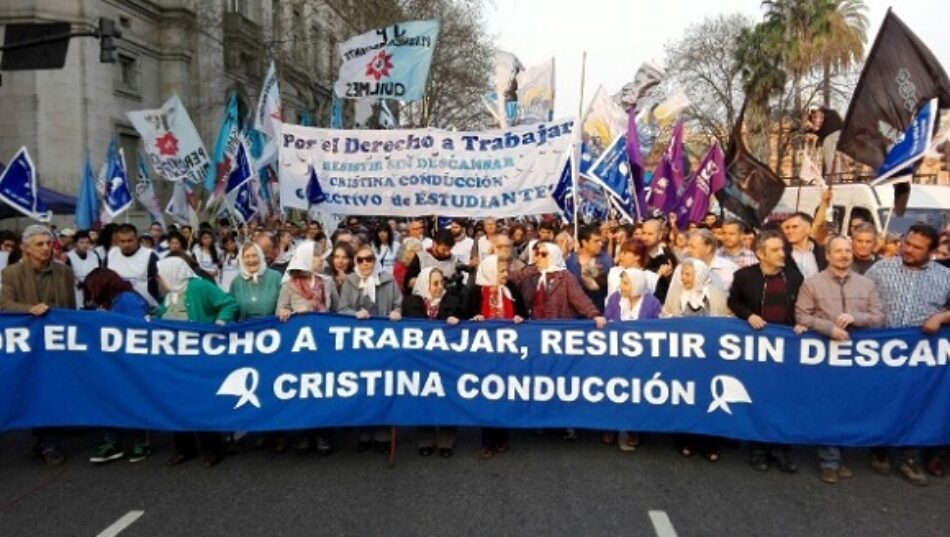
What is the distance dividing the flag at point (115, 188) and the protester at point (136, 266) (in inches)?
205

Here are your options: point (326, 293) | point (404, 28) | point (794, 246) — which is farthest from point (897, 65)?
point (404, 28)

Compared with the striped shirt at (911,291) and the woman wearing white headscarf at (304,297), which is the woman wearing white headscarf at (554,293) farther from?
the striped shirt at (911,291)

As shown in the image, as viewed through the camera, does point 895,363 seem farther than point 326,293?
No

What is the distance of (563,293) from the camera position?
20.0 ft

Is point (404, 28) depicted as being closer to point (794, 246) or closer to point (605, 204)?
point (605, 204)

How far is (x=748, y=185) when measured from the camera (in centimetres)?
878

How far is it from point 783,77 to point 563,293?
1424 inches

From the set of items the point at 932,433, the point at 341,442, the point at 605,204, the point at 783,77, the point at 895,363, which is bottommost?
the point at 341,442

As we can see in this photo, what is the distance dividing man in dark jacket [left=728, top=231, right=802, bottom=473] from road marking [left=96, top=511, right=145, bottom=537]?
422cm

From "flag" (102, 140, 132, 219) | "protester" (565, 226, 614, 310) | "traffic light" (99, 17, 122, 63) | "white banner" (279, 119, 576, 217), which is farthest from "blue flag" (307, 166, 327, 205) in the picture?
"traffic light" (99, 17, 122, 63)

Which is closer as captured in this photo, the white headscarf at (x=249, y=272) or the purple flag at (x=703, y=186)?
the white headscarf at (x=249, y=272)

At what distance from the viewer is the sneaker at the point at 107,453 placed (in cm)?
570

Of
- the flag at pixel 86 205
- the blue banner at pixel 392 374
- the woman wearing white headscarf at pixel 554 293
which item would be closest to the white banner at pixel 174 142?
the flag at pixel 86 205

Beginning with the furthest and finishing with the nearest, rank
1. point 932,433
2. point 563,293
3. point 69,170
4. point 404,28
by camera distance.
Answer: point 69,170 < point 404,28 < point 563,293 < point 932,433
